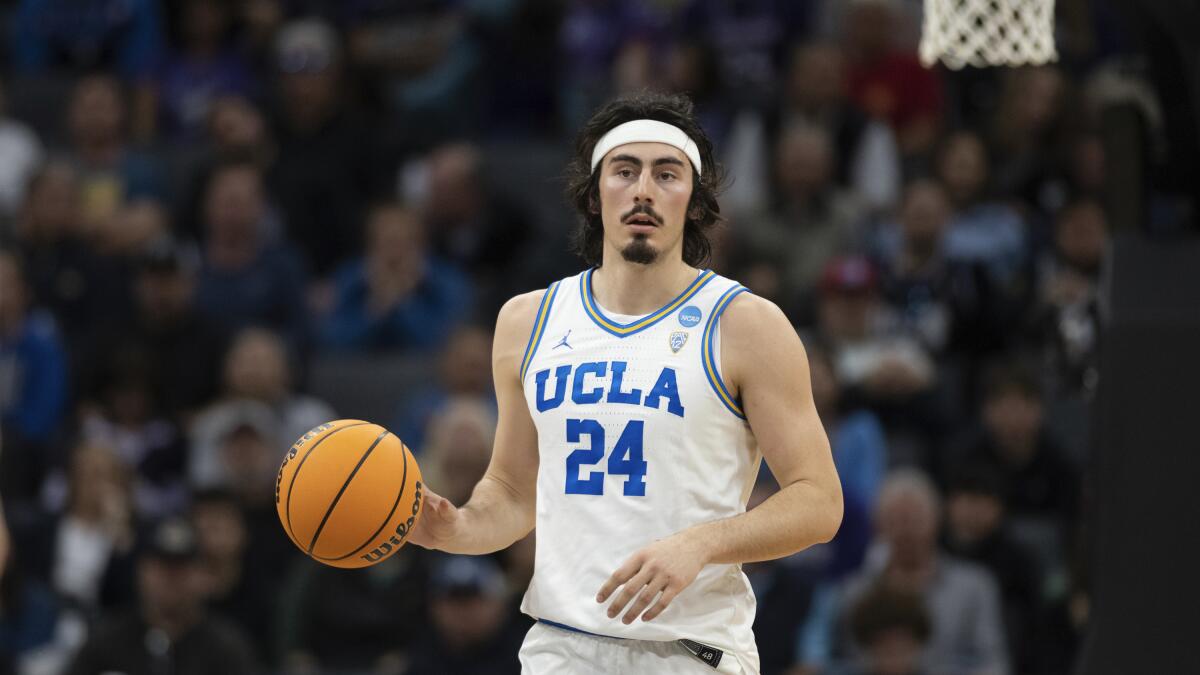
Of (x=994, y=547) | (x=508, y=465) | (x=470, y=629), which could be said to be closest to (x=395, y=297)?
(x=470, y=629)

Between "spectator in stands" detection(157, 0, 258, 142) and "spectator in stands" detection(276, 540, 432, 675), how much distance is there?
536cm

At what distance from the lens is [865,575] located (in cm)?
966

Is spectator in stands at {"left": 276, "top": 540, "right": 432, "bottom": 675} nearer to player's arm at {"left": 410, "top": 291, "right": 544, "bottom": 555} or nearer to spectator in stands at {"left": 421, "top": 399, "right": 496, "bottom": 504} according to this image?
spectator in stands at {"left": 421, "top": 399, "right": 496, "bottom": 504}

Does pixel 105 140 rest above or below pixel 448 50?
below

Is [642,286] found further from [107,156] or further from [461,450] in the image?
[107,156]

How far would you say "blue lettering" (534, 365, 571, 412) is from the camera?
5.32 m

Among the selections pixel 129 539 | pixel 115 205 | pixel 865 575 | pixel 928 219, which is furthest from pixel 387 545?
pixel 115 205

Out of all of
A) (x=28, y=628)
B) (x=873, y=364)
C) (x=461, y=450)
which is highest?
(x=873, y=364)

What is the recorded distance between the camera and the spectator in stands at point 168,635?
9484 mm

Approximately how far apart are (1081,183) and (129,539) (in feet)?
20.4

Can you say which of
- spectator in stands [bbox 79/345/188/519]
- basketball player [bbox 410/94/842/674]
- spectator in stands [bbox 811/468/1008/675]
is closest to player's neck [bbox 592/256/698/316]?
basketball player [bbox 410/94/842/674]

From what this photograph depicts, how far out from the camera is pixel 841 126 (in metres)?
12.0

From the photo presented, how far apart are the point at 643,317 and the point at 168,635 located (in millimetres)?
5112

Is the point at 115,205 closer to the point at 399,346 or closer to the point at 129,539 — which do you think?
the point at 399,346
